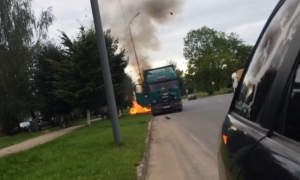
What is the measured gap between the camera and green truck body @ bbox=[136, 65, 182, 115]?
38875 mm

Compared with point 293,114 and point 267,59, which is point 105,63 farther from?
point 293,114

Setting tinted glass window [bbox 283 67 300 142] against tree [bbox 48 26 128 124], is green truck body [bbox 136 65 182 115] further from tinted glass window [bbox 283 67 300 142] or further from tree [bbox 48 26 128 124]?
tinted glass window [bbox 283 67 300 142]

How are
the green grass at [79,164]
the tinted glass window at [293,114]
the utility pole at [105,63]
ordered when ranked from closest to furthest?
the tinted glass window at [293,114] → the green grass at [79,164] → the utility pole at [105,63]

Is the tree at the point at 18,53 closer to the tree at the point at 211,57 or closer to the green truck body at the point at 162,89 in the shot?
the green truck body at the point at 162,89

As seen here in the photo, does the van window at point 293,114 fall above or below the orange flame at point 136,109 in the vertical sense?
below

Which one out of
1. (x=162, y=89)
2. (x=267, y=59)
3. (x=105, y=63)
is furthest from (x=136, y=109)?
(x=267, y=59)

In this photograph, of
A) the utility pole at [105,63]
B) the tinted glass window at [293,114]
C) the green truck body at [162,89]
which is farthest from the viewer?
the green truck body at [162,89]

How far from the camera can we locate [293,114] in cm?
175

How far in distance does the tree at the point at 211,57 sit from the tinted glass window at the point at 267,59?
273ft

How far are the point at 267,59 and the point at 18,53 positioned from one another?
109ft

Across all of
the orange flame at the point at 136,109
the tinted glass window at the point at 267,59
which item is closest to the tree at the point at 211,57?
the orange flame at the point at 136,109

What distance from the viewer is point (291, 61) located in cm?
191

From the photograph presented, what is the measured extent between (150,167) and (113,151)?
2.27m

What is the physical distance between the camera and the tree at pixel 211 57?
92.8 meters
